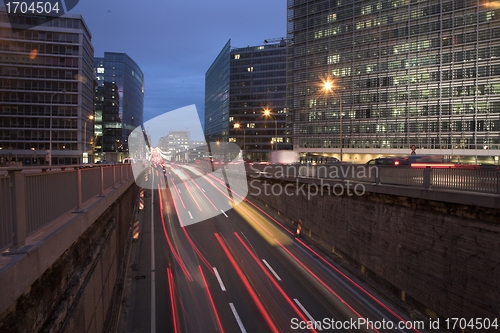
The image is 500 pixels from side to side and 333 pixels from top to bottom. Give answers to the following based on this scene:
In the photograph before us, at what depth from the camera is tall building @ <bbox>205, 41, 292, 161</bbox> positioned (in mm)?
118375

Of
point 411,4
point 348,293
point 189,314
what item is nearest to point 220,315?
point 189,314

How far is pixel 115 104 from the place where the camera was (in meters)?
116

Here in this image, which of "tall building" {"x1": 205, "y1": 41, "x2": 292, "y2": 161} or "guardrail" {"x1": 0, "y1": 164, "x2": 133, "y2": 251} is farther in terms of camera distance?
"tall building" {"x1": 205, "y1": 41, "x2": 292, "y2": 161}

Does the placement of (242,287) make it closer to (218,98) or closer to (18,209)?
(18,209)

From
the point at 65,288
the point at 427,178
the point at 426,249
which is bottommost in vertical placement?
the point at 426,249

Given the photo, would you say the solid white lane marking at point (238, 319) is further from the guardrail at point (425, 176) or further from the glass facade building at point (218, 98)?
the glass facade building at point (218, 98)

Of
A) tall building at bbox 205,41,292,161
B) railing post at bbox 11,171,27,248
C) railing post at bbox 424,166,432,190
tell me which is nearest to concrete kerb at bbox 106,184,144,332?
railing post at bbox 11,171,27,248

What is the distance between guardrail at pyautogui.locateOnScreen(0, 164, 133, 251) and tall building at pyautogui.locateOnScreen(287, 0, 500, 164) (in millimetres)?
38122

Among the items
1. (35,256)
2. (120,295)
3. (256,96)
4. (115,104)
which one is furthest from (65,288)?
(115,104)

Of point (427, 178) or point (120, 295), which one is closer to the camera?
point (427, 178)

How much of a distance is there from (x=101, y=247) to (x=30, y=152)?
6550 cm

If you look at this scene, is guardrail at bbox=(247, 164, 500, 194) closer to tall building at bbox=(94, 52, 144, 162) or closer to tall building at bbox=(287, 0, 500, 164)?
tall building at bbox=(287, 0, 500, 164)

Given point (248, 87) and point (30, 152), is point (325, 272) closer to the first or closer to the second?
point (30, 152)

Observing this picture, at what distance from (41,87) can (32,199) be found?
234ft
